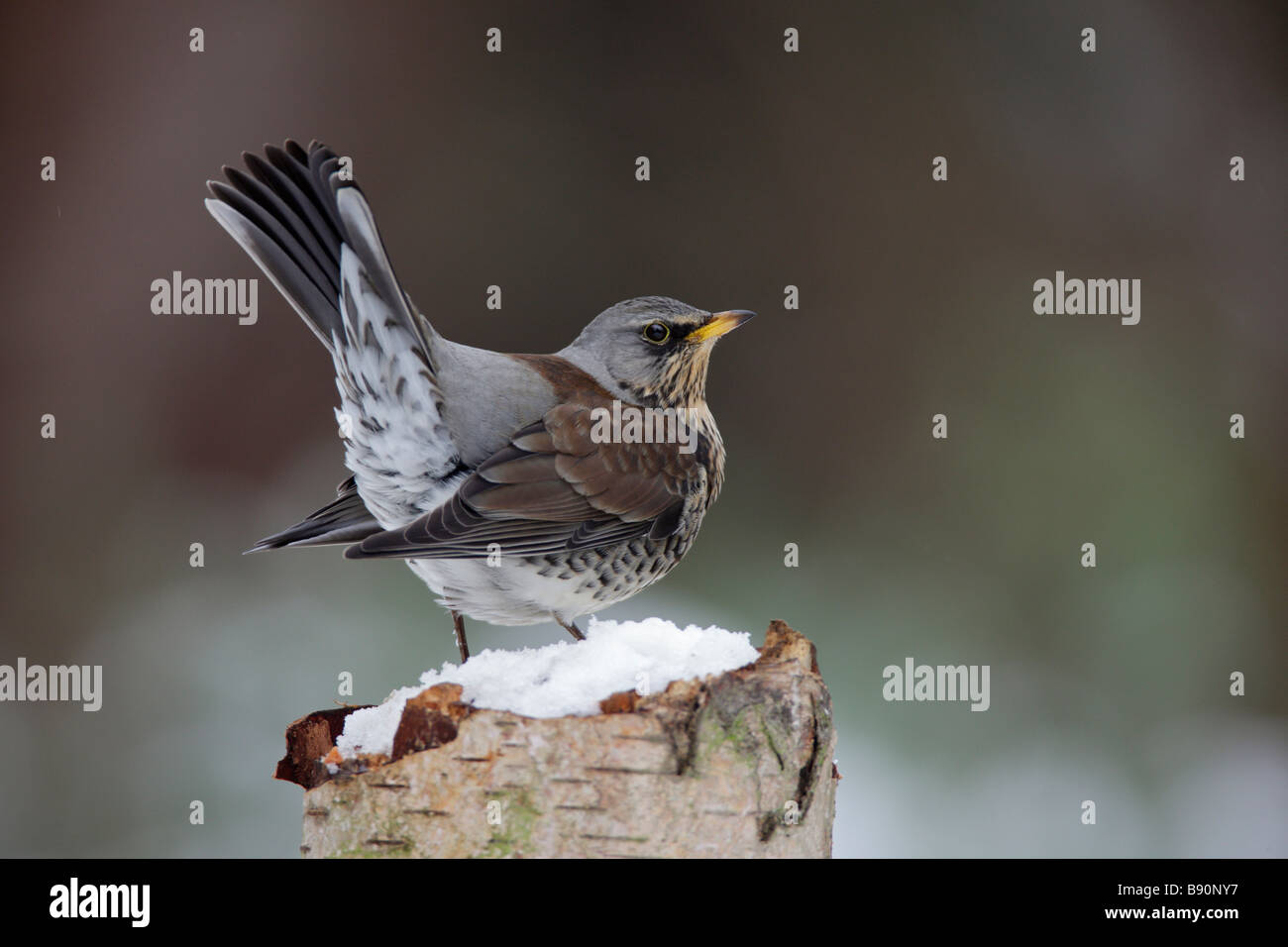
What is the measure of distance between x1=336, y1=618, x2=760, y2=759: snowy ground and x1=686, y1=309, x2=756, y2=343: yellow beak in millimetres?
1329

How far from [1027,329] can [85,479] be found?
4.66 m

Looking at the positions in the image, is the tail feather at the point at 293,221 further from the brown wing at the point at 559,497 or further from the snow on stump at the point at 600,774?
the snow on stump at the point at 600,774

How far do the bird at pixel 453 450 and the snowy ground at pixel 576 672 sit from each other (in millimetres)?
371

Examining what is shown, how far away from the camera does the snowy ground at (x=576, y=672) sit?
2.38 meters

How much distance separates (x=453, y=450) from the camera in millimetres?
3117

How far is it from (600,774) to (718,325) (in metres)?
1.86

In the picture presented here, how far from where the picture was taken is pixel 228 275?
17.3 ft

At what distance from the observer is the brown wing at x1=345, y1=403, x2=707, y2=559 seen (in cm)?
284

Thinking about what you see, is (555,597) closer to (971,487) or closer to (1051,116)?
(971,487)

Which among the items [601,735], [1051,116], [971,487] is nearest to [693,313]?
[601,735]

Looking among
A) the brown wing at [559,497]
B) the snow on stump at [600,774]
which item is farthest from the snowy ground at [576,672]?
the brown wing at [559,497]

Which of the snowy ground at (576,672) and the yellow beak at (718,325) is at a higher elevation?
the yellow beak at (718,325)

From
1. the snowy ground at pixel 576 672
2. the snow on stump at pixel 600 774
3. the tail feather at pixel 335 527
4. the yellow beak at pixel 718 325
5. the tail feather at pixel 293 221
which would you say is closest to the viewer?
the snow on stump at pixel 600 774

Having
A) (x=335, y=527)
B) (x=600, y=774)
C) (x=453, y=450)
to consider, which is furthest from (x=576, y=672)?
(x=335, y=527)
